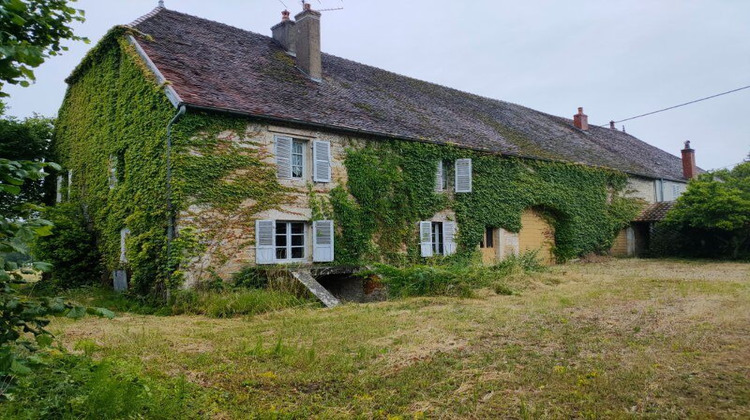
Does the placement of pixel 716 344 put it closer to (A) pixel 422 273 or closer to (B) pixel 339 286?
(A) pixel 422 273

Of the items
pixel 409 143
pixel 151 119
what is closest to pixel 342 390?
pixel 151 119

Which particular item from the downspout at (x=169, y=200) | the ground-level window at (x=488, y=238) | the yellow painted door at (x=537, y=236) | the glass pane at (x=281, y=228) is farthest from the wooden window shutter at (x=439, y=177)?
the downspout at (x=169, y=200)

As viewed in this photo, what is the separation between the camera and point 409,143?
50.5 ft

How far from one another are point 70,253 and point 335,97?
859cm

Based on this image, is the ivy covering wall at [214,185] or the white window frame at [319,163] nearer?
the ivy covering wall at [214,185]

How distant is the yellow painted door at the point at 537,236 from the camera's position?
18.9 meters

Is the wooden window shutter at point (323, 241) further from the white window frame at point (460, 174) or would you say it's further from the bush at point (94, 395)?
the bush at point (94, 395)

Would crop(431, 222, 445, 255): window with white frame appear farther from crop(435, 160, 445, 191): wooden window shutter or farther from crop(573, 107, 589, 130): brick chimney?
crop(573, 107, 589, 130): brick chimney

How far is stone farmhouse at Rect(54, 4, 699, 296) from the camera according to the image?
457 inches

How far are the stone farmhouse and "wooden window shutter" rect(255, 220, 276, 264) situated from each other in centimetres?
3

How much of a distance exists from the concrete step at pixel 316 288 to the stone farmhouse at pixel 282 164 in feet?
4.40

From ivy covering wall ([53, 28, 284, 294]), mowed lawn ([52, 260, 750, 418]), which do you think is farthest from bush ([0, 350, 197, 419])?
ivy covering wall ([53, 28, 284, 294])

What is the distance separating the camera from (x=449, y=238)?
639 inches

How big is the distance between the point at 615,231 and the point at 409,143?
12183mm
